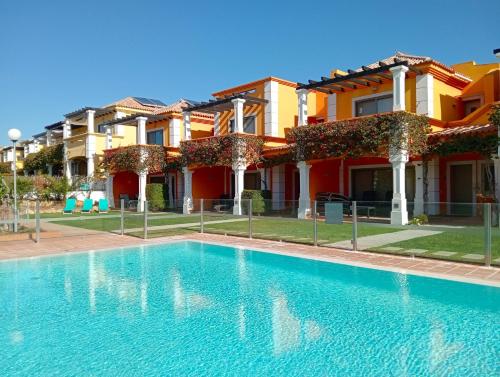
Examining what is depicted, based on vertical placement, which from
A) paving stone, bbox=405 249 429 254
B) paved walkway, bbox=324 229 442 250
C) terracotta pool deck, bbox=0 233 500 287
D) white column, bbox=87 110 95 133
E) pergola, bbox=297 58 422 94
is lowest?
terracotta pool deck, bbox=0 233 500 287

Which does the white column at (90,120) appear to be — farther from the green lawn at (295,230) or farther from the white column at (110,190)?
the green lawn at (295,230)

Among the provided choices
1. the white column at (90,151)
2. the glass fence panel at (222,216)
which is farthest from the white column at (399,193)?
the white column at (90,151)

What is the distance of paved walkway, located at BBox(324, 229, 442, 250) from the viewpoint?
40.5ft

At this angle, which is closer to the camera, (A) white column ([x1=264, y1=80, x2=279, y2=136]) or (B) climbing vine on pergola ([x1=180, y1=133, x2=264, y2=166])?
(B) climbing vine on pergola ([x1=180, y1=133, x2=264, y2=166])

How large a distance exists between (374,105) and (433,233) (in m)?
10.2

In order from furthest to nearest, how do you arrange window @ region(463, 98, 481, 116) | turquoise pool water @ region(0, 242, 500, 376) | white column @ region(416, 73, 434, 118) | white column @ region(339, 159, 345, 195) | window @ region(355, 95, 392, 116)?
white column @ region(339, 159, 345, 195) < window @ region(463, 98, 481, 116) < window @ region(355, 95, 392, 116) < white column @ region(416, 73, 434, 118) < turquoise pool water @ region(0, 242, 500, 376)

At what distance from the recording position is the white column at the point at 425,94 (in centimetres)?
1984

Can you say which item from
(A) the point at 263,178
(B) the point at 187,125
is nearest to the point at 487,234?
(A) the point at 263,178

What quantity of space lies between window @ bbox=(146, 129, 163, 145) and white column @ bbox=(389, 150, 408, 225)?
808 inches

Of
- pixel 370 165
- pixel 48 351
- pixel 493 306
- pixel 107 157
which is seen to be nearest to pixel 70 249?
pixel 48 351

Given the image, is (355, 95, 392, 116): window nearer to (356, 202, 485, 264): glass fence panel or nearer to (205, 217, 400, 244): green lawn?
(356, 202, 485, 264): glass fence panel

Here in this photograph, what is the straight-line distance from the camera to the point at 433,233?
1408 centimetres

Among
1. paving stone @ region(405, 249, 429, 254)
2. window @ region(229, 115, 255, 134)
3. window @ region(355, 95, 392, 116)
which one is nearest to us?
paving stone @ region(405, 249, 429, 254)

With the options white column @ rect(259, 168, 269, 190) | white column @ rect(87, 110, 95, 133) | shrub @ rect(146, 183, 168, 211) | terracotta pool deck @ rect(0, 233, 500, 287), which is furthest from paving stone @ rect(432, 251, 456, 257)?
white column @ rect(87, 110, 95, 133)
